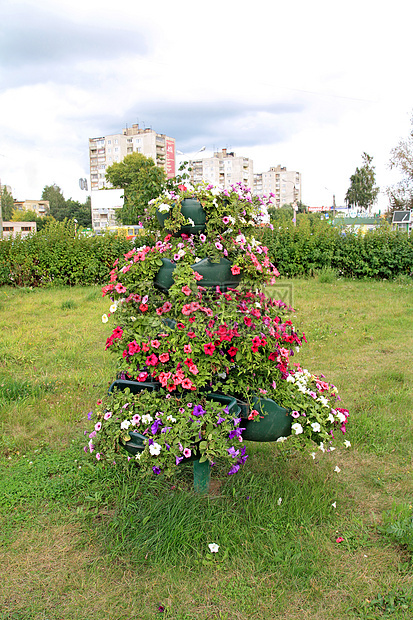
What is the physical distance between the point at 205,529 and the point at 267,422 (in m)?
0.66

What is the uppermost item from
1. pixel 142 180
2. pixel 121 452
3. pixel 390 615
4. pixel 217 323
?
pixel 142 180

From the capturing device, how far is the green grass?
212 centimetres

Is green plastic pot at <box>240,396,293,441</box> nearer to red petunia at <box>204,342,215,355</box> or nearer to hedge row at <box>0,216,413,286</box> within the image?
red petunia at <box>204,342,215,355</box>

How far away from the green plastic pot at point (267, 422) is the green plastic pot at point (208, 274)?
673mm

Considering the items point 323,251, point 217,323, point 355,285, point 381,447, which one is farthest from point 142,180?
point 323,251

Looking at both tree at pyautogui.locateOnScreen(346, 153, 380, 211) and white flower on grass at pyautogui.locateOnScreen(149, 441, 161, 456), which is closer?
white flower on grass at pyautogui.locateOnScreen(149, 441, 161, 456)

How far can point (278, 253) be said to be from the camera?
1276cm

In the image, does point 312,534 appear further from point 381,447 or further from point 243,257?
point 243,257

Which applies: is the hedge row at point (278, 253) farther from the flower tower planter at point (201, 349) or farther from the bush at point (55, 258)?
the flower tower planter at point (201, 349)

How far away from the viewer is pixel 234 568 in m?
2.29

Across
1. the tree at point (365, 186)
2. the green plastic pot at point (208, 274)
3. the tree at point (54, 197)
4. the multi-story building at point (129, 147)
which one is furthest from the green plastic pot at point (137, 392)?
the multi-story building at point (129, 147)

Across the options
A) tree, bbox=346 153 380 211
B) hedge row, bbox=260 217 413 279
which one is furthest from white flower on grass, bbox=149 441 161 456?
tree, bbox=346 153 380 211

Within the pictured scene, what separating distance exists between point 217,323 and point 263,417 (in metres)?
0.61

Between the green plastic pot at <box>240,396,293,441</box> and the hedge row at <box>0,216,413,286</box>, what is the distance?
9711 millimetres
